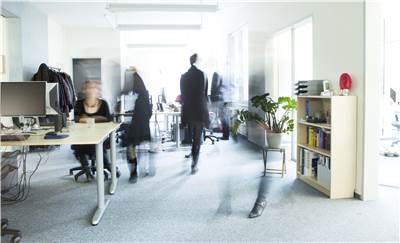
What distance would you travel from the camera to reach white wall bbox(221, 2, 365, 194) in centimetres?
306

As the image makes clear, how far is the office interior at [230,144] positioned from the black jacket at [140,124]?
0.26ft

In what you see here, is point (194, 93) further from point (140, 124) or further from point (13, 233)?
point (13, 233)

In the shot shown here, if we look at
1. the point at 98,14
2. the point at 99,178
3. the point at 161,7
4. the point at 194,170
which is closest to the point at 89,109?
the point at 99,178

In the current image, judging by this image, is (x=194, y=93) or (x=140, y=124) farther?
(x=140, y=124)

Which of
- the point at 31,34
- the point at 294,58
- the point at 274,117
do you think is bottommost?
the point at 274,117

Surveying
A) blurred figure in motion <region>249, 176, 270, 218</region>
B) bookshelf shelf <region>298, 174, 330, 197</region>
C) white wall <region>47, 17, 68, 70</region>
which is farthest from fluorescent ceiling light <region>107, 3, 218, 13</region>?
white wall <region>47, 17, 68, 70</region>

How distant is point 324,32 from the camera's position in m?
3.59

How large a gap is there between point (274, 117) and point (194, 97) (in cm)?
148

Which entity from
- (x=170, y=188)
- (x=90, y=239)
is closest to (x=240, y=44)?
(x=170, y=188)

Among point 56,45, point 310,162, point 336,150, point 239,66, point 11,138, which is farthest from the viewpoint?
point 56,45

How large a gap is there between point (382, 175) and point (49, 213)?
148 inches

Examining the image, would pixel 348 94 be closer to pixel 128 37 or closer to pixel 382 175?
pixel 382 175

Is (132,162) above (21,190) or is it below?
above

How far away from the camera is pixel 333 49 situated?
3.43 m
